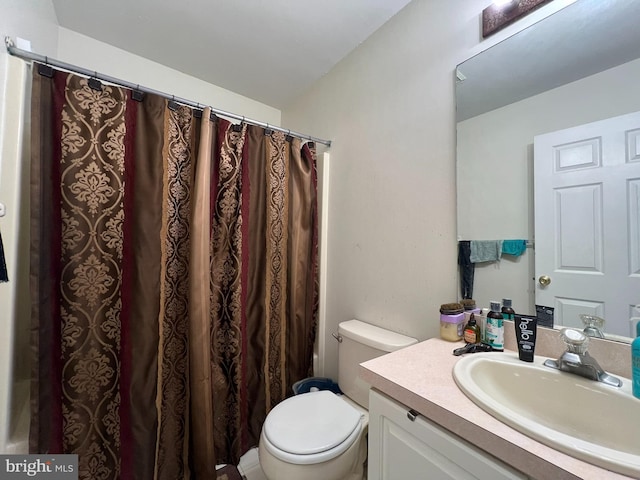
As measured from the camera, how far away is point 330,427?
999mm

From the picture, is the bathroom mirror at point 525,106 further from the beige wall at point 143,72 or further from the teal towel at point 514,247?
the beige wall at point 143,72

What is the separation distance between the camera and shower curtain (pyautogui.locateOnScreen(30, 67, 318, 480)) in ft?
3.19

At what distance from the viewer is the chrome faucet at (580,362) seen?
0.63 m

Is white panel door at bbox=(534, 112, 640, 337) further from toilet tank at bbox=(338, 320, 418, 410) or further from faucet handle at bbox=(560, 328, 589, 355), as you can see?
toilet tank at bbox=(338, 320, 418, 410)

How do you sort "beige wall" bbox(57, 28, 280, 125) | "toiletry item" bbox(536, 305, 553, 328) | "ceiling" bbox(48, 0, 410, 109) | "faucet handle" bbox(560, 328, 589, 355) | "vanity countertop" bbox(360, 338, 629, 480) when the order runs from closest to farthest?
"vanity countertop" bbox(360, 338, 629, 480), "faucet handle" bbox(560, 328, 589, 355), "toiletry item" bbox(536, 305, 553, 328), "ceiling" bbox(48, 0, 410, 109), "beige wall" bbox(57, 28, 280, 125)

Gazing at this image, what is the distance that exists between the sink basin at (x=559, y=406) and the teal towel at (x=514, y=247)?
35cm

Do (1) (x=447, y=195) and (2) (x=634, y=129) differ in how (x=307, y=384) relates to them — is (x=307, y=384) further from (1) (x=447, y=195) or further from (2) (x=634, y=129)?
(2) (x=634, y=129)

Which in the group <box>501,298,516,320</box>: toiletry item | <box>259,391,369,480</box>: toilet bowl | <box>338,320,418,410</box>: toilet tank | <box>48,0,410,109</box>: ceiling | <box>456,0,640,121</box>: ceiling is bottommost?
<box>259,391,369,480</box>: toilet bowl

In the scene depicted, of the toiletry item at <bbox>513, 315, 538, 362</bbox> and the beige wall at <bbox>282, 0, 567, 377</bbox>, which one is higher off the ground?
the beige wall at <bbox>282, 0, 567, 377</bbox>

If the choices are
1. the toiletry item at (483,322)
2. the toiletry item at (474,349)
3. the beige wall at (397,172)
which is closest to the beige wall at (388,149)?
the beige wall at (397,172)

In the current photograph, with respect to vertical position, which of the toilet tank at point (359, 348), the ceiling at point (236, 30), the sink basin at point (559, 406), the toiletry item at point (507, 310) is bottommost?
the toilet tank at point (359, 348)

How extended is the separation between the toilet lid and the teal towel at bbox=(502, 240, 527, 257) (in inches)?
35.1

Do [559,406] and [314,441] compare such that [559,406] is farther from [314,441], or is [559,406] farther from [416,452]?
[314,441]

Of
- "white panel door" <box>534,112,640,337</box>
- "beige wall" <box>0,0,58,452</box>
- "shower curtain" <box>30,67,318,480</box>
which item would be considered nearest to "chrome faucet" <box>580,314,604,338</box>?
"white panel door" <box>534,112,640,337</box>
